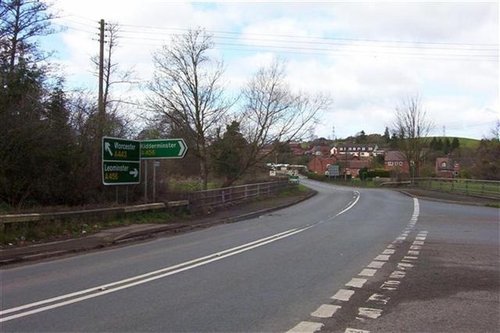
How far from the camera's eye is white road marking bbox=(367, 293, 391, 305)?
Result: 7.73m

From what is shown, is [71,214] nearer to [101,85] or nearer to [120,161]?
[120,161]

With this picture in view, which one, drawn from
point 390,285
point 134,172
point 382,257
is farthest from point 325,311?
point 134,172

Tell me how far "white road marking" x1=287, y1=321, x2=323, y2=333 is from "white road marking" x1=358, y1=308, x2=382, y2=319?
2.58 feet

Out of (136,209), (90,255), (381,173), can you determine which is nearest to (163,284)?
(90,255)

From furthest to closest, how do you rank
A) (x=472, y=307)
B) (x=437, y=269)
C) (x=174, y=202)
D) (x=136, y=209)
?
(x=174, y=202), (x=136, y=209), (x=437, y=269), (x=472, y=307)

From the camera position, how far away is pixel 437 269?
1062 centimetres

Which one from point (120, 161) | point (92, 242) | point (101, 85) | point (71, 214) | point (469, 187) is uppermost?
point (101, 85)

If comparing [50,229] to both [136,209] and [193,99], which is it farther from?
[193,99]

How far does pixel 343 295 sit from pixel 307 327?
6.29 ft

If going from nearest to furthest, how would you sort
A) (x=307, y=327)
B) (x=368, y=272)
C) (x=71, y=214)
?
(x=307, y=327)
(x=368, y=272)
(x=71, y=214)

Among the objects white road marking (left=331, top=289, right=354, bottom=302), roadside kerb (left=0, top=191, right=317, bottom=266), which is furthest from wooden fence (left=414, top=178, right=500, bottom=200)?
Result: white road marking (left=331, top=289, right=354, bottom=302)

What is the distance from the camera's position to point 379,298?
7.92 m

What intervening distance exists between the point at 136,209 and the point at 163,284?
36.5 feet

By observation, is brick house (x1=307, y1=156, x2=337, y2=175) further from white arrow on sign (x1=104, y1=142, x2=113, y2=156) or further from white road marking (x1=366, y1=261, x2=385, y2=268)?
white road marking (x1=366, y1=261, x2=385, y2=268)
